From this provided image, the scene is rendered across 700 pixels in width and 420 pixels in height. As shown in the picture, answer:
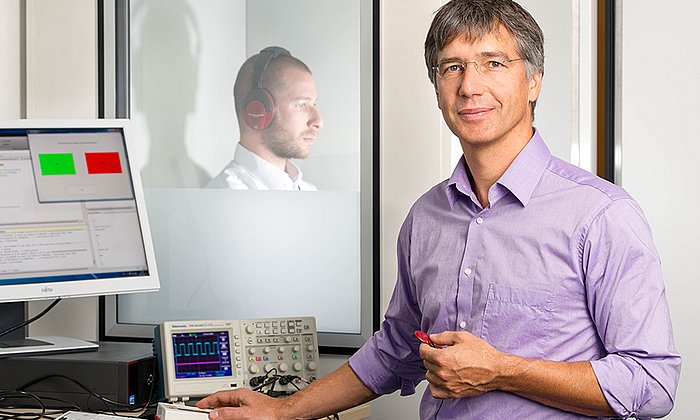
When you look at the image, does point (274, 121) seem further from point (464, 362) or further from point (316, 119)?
point (464, 362)

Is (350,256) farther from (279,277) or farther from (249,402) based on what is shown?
(249,402)

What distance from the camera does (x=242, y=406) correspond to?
1737 millimetres

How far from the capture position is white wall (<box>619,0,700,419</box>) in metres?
2.29

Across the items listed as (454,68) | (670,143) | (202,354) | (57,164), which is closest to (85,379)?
(202,354)

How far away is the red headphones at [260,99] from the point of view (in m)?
2.36

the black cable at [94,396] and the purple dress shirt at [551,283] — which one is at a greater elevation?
the purple dress shirt at [551,283]

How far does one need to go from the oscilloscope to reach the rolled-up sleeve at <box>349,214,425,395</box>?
29cm

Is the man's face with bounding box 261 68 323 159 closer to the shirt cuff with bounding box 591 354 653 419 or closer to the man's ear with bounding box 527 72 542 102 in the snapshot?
the man's ear with bounding box 527 72 542 102

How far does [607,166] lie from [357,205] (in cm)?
72

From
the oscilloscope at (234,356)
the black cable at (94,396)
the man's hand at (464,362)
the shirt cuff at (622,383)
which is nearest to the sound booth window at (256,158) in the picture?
the oscilloscope at (234,356)

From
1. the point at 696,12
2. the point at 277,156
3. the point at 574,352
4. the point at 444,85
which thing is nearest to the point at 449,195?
the point at 444,85

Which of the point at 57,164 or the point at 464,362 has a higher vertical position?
the point at 57,164

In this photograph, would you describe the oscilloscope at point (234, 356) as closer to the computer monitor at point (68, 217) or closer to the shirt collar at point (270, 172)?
the computer monitor at point (68, 217)

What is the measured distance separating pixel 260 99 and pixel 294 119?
115 millimetres
